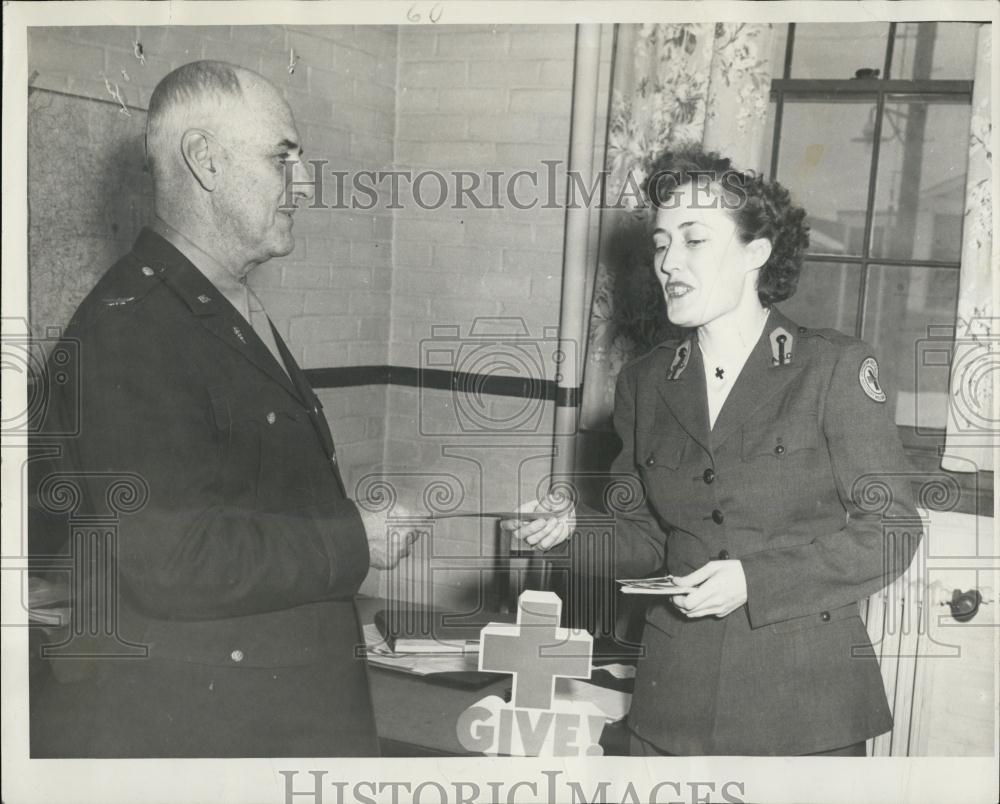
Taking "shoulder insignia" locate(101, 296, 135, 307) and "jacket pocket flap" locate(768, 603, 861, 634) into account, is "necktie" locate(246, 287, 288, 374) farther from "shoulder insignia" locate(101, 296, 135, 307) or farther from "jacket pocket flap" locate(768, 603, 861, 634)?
"jacket pocket flap" locate(768, 603, 861, 634)

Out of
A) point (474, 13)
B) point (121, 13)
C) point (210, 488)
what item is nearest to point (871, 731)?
point (210, 488)

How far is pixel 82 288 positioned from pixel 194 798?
0.85 metres

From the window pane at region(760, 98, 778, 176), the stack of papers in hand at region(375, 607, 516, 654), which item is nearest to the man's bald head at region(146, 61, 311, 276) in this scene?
the stack of papers in hand at region(375, 607, 516, 654)

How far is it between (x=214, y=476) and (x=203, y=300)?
0.23 metres

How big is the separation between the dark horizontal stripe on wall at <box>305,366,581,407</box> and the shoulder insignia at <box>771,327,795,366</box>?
0.85 m

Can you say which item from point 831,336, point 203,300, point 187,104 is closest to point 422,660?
point 203,300

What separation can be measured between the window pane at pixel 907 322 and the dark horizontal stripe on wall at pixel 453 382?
2.20 ft

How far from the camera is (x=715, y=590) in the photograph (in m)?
1.26

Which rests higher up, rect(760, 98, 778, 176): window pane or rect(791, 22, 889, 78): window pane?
rect(791, 22, 889, 78): window pane

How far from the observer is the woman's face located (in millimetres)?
1345
